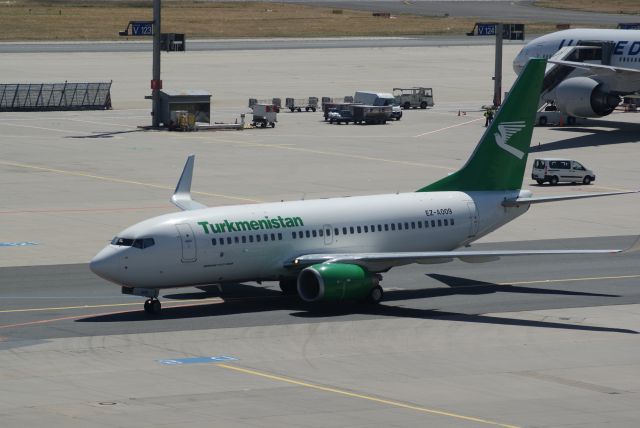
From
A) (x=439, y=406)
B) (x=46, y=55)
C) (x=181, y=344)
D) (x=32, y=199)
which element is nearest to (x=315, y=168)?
(x=32, y=199)

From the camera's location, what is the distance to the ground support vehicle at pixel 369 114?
127062mm

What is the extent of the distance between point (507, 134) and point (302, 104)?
262ft

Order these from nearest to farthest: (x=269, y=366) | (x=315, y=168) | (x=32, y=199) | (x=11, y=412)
Result: (x=11, y=412) → (x=269, y=366) → (x=32, y=199) → (x=315, y=168)

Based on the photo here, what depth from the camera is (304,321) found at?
5150cm

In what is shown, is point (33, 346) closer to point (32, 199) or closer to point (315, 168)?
point (32, 199)

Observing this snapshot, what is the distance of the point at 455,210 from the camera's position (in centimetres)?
5841

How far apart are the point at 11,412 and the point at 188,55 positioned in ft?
481

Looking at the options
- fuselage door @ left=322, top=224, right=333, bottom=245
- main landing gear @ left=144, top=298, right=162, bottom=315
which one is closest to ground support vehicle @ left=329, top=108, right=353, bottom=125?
fuselage door @ left=322, top=224, right=333, bottom=245

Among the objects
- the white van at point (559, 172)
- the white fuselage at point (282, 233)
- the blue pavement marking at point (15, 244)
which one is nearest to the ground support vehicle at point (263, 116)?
the white van at point (559, 172)

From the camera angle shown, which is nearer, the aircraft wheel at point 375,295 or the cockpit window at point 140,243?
the cockpit window at point 140,243

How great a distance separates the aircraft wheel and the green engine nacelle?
74 cm

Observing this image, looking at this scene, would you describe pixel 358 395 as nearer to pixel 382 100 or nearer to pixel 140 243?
pixel 140 243

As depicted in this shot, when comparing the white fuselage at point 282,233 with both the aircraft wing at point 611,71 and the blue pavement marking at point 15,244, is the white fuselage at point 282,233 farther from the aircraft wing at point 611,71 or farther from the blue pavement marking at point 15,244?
the aircraft wing at point 611,71

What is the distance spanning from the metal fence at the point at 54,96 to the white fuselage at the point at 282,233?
82261mm
